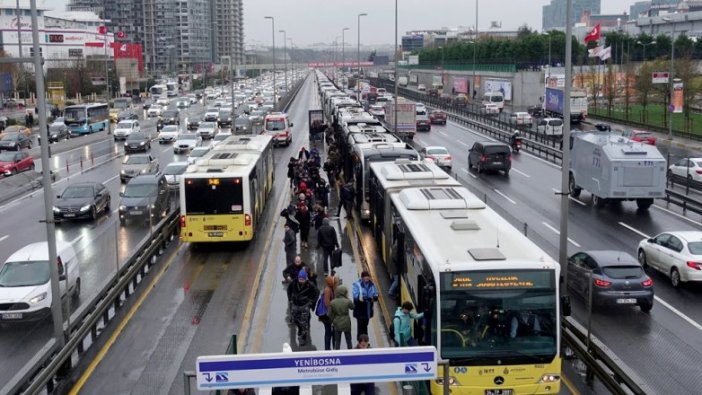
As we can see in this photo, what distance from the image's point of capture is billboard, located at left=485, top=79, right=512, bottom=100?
102 meters

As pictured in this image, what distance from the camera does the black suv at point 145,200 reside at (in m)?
29.5

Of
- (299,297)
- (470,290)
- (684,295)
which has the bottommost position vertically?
(684,295)

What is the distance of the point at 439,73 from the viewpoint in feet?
485

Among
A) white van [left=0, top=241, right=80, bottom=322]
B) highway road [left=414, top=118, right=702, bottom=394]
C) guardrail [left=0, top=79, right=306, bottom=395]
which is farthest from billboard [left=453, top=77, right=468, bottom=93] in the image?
white van [left=0, top=241, right=80, bottom=322]

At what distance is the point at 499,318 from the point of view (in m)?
11.8

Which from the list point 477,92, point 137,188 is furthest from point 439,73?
point 137,188

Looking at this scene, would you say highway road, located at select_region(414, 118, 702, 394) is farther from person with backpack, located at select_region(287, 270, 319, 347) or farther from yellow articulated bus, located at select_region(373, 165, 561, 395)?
person with backpack, located at select_region(287, 270, 319, 347)

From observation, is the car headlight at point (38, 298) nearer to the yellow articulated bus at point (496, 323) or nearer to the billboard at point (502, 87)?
the yellow articulated bus at point (496, 323)

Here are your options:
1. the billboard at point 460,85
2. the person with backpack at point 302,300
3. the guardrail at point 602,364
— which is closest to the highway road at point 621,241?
the guardrail at point 602,364

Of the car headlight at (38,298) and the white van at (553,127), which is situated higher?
the white van at (553,127)

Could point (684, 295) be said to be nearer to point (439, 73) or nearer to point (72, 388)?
point (72, 388)

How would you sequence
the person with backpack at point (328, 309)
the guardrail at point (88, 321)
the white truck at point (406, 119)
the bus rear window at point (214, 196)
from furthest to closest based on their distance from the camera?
the white truck at point (406, 119) < the bus rear window at point (214, 196) < the person with backpack at point (328, 309) < the guardrail at point (88, 321)

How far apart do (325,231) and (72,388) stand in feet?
28.4

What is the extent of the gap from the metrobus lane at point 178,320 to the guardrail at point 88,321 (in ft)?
1.18
